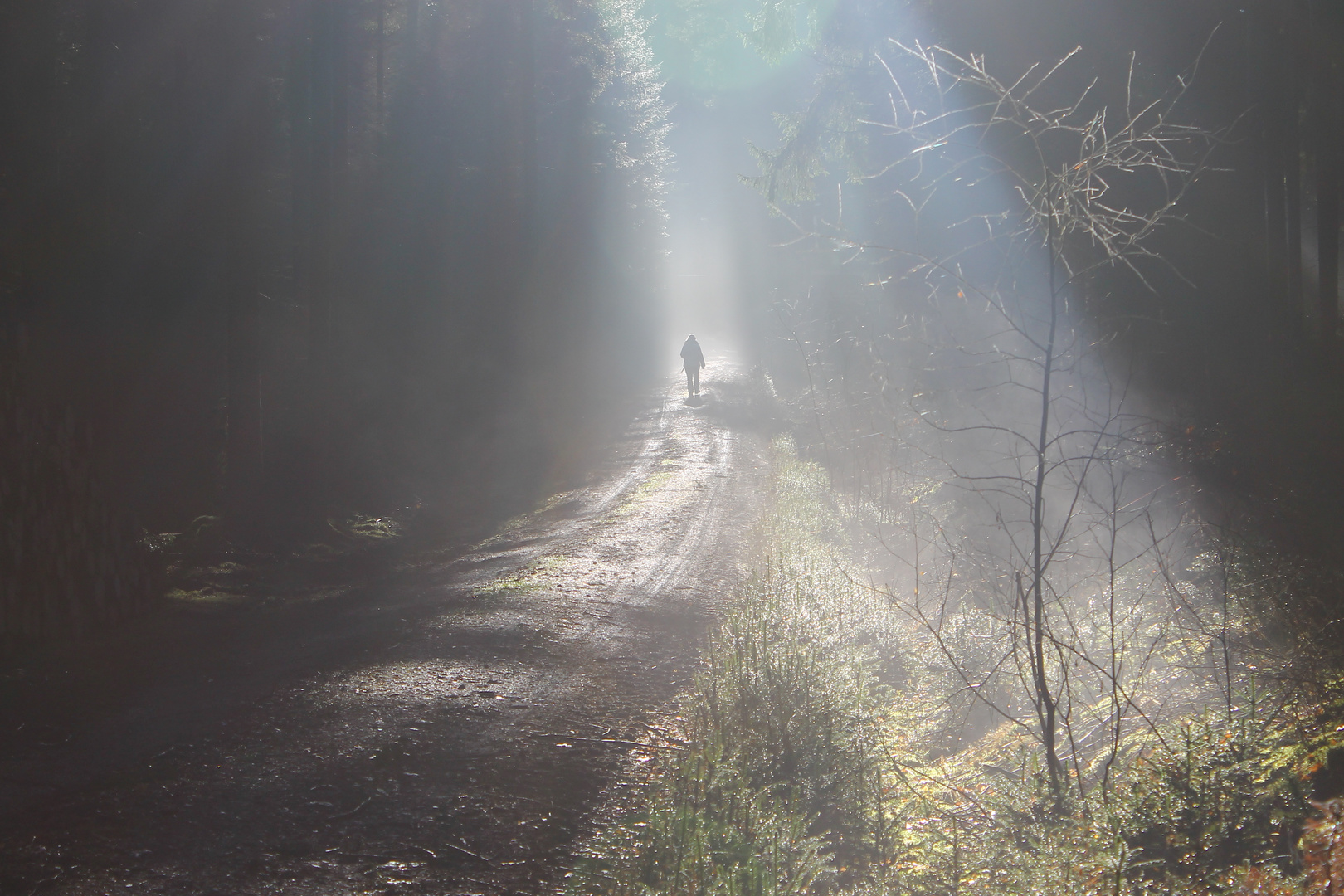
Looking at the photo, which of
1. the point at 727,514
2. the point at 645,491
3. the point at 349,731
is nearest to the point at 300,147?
the point at 645,491

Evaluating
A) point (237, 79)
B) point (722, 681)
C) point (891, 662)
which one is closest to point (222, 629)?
point (722, 681)

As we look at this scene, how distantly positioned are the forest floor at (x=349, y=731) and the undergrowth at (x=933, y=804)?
417 mm

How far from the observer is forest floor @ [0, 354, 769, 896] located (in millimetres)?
3400

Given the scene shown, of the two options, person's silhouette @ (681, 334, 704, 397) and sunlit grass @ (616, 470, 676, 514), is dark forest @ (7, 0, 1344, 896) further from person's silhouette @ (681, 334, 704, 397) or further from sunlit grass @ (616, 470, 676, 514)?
person's silhouette @ (681, 334, 704, 397)

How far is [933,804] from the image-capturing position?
4.24m

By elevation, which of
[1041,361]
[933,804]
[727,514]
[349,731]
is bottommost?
[933,804]

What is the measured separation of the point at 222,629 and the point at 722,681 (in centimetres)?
420

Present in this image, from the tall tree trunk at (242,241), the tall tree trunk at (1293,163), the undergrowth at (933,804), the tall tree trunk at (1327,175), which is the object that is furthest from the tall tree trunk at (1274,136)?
the tall tree trunk at (242,241)

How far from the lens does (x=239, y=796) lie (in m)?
3.86

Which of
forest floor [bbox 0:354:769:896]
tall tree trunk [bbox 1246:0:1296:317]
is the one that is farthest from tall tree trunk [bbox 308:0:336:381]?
tall tree trunk [bbox 1246:0:1296:317]

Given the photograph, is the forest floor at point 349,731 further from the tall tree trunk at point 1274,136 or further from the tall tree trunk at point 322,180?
the tall tree trunk at point 1274,136

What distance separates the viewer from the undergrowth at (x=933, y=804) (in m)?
3.23

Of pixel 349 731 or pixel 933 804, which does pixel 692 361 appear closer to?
pixel 349 731

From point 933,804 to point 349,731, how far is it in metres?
3.04
